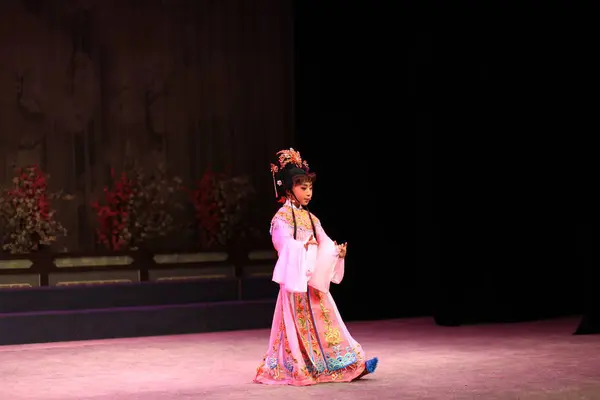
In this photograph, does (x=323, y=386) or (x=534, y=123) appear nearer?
(x=323, y=386)

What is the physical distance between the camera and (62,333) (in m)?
8.31

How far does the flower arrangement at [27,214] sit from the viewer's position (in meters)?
Answer: 9.19

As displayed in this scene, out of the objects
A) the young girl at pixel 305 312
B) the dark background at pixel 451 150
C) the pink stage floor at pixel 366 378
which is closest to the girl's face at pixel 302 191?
the young girl at pixel 305 312

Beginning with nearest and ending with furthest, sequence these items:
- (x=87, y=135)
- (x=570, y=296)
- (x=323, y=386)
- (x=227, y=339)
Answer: (x=323, y=386) → (x=227, y=339) → (x=570, y=296) → (x=87, y=135)

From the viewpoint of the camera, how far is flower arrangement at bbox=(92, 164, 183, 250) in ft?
31.4

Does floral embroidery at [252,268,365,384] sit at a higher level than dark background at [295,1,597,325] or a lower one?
lower

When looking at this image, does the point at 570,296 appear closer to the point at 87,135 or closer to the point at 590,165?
the point at 590,165

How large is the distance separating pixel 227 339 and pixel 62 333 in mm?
1271

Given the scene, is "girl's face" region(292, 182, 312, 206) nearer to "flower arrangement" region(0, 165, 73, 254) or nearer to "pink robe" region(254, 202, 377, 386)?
"pink robe" region(254, 202, 377, 386)

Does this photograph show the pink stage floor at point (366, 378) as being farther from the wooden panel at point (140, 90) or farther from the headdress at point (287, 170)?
the wooden panel at point (140, 90)

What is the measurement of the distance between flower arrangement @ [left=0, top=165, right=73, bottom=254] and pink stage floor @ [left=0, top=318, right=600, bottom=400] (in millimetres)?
1409

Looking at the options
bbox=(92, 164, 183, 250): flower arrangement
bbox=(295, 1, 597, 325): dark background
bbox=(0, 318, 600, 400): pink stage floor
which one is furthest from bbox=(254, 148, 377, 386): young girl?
bbox=(92, 164, 183, 250): flower arrangement

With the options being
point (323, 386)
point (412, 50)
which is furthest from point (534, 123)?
point (323, 386)

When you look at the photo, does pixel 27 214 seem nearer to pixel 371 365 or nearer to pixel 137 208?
pixel 137 208
